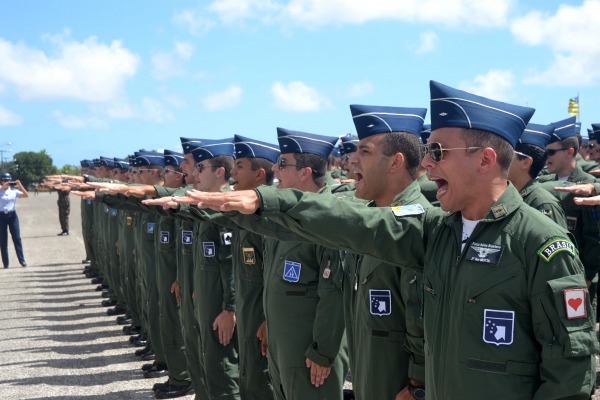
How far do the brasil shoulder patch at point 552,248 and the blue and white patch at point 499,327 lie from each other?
0.77 feet

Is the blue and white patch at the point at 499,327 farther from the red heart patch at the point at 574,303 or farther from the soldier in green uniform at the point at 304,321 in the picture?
the soldier in green uniform at the point at 304,321

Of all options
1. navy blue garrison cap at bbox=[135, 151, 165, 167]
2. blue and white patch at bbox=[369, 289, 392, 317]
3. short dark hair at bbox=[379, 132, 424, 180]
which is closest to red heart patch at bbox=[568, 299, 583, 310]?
blue and white patch at bbox=[369, 289, 392, 317]

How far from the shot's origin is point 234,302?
5.68m

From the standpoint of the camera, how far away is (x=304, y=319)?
4.30 metres

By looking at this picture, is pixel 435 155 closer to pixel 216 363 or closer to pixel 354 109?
pixel 354 109

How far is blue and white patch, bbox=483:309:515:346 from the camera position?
7.75 feet

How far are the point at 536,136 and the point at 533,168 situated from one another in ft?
0.73

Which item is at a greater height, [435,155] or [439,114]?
[439,114]

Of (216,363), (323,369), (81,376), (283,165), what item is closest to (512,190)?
(323,369)

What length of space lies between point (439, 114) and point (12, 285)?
14.4m

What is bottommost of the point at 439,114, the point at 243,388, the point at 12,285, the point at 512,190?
the point at 12,285

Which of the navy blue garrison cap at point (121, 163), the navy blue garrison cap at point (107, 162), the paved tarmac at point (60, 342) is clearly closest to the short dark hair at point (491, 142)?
the paved tarmac at point (60, 342)

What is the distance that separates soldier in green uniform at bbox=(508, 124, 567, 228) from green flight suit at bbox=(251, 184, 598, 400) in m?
2.08

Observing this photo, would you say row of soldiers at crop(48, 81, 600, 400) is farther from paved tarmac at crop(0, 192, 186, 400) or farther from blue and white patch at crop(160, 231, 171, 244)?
paved tarmac at crop(0, 192, 186, 400)
